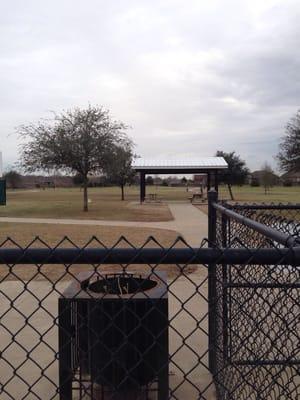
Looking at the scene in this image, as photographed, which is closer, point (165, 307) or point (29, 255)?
point (29, 255)

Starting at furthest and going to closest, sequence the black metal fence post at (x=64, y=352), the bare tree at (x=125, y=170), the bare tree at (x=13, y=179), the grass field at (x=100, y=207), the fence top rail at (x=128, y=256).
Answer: the bare tree at (x=13, y=179), the bare tree at (x=125, y=170), the grass field at (x=100, y=207), the black metal fence post at (x=64, y=352), the fence top rail at (x=128, y=256)

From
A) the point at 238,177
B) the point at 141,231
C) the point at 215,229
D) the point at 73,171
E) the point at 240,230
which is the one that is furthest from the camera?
the point at 238,177

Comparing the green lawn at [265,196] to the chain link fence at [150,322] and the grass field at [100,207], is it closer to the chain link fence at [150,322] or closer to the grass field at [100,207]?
the grass field at [100,207]

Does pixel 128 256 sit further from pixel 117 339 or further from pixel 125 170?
pixel 125 170

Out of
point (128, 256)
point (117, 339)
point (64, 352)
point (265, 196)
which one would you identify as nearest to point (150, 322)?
point (117, 339)

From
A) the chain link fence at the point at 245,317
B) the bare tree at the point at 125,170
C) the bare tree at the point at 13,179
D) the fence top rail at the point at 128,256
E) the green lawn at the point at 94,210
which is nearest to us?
the fence top rail at the point at 128,256

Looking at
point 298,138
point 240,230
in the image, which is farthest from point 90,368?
A: point 298,138

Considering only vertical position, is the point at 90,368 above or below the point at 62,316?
below

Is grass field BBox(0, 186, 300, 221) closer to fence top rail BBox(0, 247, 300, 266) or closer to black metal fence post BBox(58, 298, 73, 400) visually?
black metal fence post BBox(58, 298, 73, 400)

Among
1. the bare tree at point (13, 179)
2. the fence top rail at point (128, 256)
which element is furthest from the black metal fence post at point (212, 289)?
the bare tree at point (13, 179)

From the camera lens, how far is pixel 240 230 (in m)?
3.96

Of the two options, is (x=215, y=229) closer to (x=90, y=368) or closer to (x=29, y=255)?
(x=90, y=368)

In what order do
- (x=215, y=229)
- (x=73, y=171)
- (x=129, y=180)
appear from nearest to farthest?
(x=215, y=229) < (x=73, y=171) < (x=129, y=180)

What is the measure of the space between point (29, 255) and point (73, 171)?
2779cm
